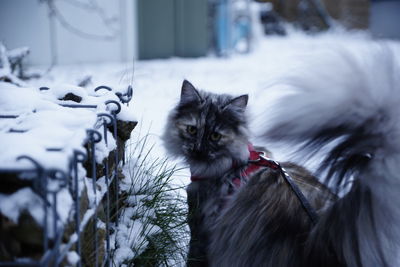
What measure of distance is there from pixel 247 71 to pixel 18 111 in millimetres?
6503

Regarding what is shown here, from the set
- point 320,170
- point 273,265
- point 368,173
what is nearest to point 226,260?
point 273,265

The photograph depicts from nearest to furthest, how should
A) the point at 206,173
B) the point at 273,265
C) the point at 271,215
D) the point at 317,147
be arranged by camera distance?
the point at 317,147
the point at 273,265
the point at 271,215
the point at 206,173

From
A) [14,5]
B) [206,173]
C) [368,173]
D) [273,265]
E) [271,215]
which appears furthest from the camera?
[14,5]

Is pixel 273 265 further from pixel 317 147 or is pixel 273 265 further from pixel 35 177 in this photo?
pixel 35 177

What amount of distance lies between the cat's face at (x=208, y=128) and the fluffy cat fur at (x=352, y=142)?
22.6 inches

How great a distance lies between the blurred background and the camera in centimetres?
739

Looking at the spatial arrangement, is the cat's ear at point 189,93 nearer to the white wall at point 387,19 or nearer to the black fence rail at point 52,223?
the black fence rail at point 52,223

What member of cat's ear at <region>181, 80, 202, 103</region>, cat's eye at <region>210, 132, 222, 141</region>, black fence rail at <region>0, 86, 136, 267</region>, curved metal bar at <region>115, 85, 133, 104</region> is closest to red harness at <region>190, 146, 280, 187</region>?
cat's eye at <region>210, 132, 222, 141</region>

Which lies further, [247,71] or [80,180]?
[247,71]

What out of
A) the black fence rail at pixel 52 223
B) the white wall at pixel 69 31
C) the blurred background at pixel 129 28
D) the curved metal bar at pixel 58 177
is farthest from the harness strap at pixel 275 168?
the white wall at pixel 69 31

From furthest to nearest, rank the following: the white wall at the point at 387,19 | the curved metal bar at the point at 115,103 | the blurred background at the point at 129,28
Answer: the white wall at the point at 387,19 < the blurred background at the point at 129,28 < the curved metal bar at the point at 115,103

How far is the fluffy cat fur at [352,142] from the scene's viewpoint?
1289mm

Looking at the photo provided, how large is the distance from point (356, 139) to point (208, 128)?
85cm

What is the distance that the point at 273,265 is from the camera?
1600 millimetres
